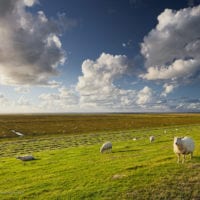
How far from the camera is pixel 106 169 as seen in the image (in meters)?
19.9

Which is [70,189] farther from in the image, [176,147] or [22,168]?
[22,168]

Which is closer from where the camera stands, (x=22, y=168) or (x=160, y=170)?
(x=160, y=170)

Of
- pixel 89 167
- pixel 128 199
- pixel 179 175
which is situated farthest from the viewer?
pixel 89 167

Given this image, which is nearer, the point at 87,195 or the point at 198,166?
the point at 87,195

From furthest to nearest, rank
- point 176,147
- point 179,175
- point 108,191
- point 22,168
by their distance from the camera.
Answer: point 22,168
point 176,147
point 179,175
point 108,191

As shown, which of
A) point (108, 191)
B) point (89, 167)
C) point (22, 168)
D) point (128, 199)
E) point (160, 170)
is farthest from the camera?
point (22, 168)

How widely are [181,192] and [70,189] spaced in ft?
23.0

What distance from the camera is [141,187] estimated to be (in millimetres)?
15117

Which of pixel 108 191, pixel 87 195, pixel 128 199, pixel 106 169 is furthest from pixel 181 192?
pixel 106 169

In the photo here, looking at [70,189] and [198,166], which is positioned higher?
[198,166]

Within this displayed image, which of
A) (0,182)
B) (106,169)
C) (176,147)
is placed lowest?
(0,182)

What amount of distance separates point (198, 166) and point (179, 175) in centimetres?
235

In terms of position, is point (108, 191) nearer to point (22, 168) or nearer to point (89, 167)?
point (89, 167)

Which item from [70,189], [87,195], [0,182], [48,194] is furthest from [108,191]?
[0,182]
